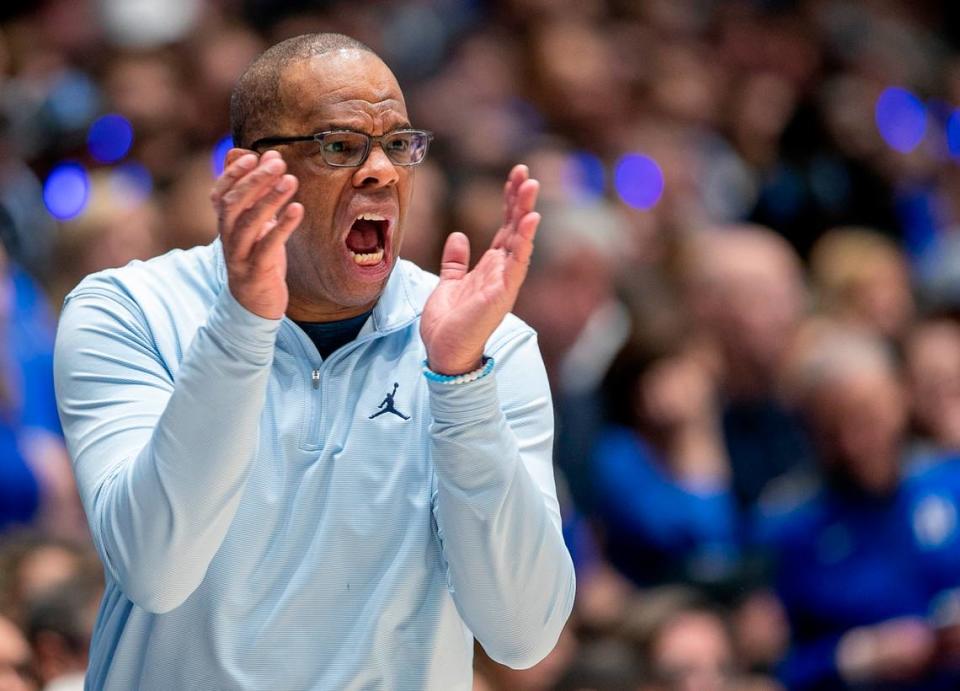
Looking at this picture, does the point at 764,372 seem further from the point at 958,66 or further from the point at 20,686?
the point at 958,66

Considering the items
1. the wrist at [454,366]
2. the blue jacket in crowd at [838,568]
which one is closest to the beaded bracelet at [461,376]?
the wrist at [454,366]

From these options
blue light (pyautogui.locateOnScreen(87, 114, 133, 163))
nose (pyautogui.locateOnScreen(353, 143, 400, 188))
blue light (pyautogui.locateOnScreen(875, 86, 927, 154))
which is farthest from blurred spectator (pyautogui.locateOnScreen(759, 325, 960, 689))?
blue light (pyautogui.locateOnScreen(875, 86, 927, 154))

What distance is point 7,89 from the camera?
575 cm

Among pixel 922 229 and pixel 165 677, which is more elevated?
pixel 165 677

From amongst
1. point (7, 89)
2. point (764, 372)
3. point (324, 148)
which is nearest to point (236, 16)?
point (7, 89)

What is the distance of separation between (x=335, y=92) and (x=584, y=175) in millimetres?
4107

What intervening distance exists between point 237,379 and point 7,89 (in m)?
4.22

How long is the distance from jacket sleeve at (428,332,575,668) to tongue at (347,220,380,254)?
0.33 m

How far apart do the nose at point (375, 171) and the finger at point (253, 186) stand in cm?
37

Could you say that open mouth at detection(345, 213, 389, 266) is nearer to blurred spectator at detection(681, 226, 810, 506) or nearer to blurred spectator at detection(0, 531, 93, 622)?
blurred spectator at detection(0, 531, 93, 622)

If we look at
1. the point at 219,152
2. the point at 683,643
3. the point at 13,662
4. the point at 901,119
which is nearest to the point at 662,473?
the point at 683,643

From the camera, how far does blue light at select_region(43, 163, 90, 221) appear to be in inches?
211

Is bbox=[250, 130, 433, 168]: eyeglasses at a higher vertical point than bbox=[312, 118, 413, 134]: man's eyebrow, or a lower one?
lower

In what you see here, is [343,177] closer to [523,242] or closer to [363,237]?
[363,237]
